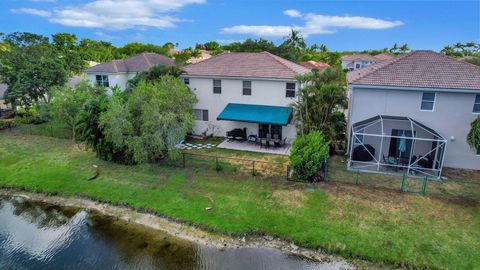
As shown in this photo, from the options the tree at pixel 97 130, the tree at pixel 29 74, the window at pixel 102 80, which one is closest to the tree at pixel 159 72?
the tree at pixel 97 130

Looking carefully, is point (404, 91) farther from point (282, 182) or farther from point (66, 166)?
point (66, 166)

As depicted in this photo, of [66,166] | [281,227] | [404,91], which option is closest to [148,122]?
Answer: [66,166]

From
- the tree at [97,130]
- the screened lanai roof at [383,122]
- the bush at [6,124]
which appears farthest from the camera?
the bush at [6,124]

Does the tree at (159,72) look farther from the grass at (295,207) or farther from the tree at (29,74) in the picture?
the tree at (29,74)

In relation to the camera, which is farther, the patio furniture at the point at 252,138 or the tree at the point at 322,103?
the patio furniture at the point at 252,138

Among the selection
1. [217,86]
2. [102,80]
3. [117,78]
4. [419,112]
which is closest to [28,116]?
[102,80]
